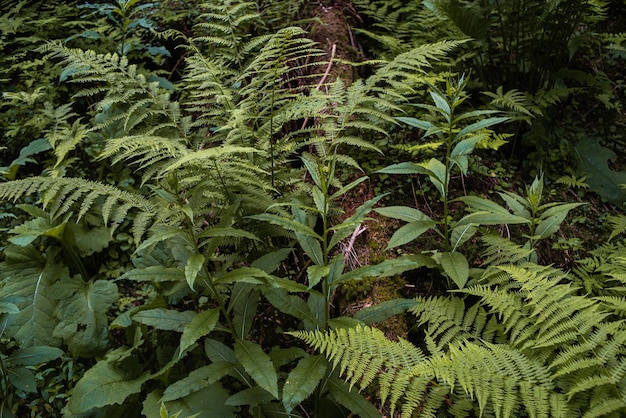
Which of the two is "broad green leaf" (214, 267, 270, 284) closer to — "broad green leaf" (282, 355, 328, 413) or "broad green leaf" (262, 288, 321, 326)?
"broad green leaf" (262, 288, 321, 326)

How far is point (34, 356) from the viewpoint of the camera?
2.36 meters

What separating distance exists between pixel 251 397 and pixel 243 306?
0.45 m

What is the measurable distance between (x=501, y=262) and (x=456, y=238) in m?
0.28

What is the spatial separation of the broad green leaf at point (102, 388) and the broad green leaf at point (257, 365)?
548 mm

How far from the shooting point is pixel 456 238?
2.50 meters

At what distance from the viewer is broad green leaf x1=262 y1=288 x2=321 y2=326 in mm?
2080

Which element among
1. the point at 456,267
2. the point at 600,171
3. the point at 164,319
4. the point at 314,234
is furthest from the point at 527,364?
the point at 600,171

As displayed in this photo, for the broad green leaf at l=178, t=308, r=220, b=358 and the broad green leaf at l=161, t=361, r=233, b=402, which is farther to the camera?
the broad green leaf at l=161, t=361, r=233, b=402

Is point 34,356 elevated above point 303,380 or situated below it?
below

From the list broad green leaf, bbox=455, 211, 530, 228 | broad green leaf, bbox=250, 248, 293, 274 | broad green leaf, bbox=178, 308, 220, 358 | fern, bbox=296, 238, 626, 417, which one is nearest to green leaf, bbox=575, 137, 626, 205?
broad green leaf, bbox=455, 211, 530, 228

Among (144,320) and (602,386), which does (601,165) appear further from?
(144,320)

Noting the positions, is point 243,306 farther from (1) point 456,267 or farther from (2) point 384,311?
(1) point 456,267

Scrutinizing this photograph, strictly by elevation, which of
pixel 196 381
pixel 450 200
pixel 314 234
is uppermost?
pixel 314 234

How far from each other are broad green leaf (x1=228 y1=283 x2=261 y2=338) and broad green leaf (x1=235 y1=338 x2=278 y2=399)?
126 millimetres
